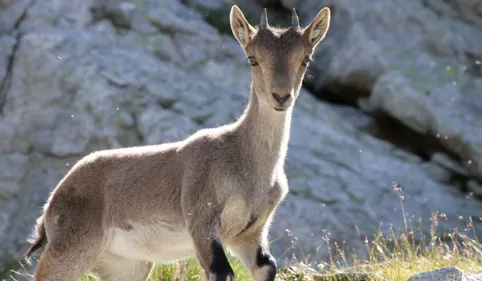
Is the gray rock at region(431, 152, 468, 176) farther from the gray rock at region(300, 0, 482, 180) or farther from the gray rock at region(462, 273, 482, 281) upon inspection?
the gray rock at region(462, 273, 482, 281)

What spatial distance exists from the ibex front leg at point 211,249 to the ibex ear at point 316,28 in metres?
1.81

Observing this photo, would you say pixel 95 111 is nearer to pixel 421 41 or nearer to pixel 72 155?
pixel 72 155

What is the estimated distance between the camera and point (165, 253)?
789 centimetres

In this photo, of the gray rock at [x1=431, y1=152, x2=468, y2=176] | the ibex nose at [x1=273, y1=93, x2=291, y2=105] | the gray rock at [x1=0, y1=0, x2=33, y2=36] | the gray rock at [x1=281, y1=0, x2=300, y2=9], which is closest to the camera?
the ibex nose at [x1=273, y1=93, x2=291, y2=105]

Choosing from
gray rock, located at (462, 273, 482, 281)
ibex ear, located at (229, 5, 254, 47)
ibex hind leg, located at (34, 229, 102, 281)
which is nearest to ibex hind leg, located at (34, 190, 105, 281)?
ibex hind leg, located at (34, 229, 102, 281)

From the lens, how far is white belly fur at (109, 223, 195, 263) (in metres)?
7.76

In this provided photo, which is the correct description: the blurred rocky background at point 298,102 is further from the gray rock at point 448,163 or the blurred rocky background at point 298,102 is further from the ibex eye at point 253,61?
the ibex eye at point 253,61

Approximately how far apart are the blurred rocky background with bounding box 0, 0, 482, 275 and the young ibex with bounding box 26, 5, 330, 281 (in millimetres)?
3478

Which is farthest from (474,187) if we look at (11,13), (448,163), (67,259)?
(67,259)

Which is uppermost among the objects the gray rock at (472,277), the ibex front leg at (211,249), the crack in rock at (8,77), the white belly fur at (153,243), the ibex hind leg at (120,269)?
the gray rock at (472,277)

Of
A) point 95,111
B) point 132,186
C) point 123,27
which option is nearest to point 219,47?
point 123,27

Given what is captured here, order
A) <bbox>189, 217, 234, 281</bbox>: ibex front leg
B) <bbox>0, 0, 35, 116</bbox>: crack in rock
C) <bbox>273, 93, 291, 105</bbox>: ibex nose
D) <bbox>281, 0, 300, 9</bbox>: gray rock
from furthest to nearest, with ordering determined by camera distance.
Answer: <bbox>281, 0, 300, 9</bbox>: gray rock → <bbox>0, 0, 35, 116</bbox>: crack in rock → <bbox>273, 93, 291, 105</bbox>: ibex nose → <bbox>189, 217, 234, 281</bbox>: ibex front leg

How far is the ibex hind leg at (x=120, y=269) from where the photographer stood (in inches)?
325

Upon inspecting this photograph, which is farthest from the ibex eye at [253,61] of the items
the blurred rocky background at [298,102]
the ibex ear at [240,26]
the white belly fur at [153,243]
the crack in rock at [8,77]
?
the crack in rock at [8,77]
